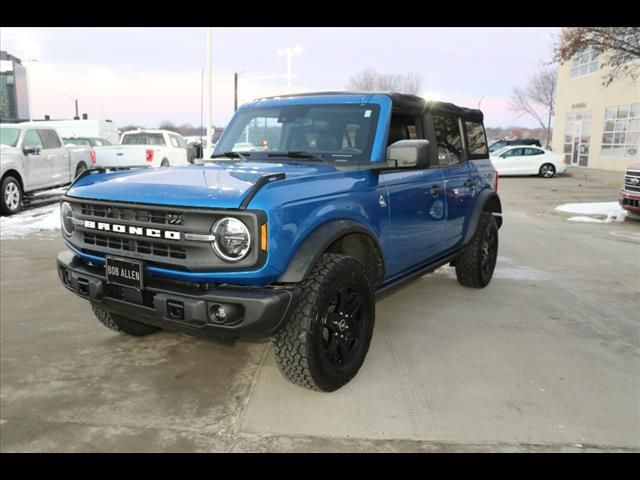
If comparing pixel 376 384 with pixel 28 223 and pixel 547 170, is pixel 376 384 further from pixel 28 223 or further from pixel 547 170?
pixel 547 170

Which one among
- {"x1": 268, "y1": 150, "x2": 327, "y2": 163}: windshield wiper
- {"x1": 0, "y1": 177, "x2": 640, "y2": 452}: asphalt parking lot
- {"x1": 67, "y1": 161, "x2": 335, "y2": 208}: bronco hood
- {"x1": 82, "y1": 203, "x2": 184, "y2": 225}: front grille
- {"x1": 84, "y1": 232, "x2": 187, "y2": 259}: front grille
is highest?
{"x1": 268, "y1": 150, "x2": 327, "y2": 163}: windshield wiper

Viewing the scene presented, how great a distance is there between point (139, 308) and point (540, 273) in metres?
5.01

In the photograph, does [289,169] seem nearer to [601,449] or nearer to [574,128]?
[601,449]

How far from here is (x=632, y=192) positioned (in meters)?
10.3

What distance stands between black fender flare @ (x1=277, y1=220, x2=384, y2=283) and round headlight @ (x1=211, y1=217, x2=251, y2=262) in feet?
0.87

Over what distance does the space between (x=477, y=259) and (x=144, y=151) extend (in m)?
10.3

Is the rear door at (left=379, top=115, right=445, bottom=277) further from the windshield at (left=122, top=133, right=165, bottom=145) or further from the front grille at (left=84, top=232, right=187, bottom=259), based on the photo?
the windshield at (left=122, top=133, right=165, bottom=145)

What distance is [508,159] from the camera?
74.8 feet

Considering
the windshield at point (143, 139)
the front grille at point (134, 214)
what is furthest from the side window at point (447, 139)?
the windshield at point (143, 139)

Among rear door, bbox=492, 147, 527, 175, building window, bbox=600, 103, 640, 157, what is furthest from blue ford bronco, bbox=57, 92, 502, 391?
building window, bbox=600, 103, 640, 157

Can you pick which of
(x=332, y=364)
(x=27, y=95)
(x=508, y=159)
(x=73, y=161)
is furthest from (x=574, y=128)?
(x=27, y=95)

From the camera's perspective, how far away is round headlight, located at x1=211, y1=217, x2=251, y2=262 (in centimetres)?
266

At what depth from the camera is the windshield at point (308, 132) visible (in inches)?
148

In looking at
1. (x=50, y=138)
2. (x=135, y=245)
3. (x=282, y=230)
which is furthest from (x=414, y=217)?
(x=50, y=138)
